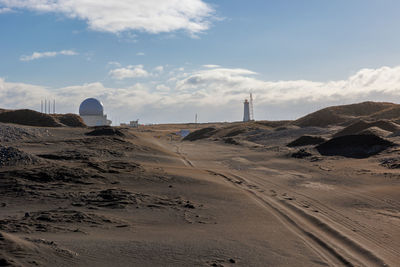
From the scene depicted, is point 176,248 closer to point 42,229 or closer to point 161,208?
point 42,229

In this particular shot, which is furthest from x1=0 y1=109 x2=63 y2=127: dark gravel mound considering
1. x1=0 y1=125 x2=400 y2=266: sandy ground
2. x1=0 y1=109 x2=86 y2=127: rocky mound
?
x1=0 y1=125 x2=400 y2=266: sandy ground

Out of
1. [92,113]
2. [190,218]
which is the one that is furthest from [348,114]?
[190,218]

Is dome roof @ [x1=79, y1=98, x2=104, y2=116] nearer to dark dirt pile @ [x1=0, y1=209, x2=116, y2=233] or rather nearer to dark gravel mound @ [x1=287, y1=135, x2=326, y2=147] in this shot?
dark gravel mound @ [x1=287, y1=135, x2=326, y2=147]

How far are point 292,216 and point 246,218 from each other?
3.72 feet

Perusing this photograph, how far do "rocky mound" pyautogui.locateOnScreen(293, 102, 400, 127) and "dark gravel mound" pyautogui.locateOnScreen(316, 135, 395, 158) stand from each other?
1219 inches

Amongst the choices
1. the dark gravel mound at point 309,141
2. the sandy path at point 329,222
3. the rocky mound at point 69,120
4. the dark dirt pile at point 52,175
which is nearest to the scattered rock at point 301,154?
the dark gravel mound at point 309,141

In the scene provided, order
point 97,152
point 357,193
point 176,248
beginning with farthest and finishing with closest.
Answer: point 97,152 < point 357,193 < point 176,248

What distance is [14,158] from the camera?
47.4 ft

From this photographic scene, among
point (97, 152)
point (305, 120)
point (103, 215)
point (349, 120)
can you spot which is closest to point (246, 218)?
point (103, 215)

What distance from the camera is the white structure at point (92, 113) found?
68.9 meters

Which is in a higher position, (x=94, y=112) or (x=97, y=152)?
(x=94, y=112)

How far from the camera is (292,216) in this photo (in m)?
9.89

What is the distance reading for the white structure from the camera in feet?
226

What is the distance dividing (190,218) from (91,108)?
205 feet
